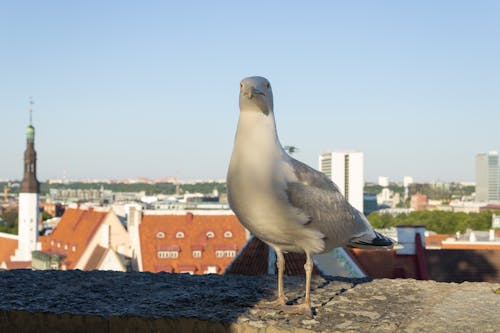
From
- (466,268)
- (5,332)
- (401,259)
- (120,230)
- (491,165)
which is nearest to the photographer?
(5,332)

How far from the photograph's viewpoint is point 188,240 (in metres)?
31.6

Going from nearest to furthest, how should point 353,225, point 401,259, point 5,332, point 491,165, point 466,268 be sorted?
point 5,332 → point 353,225 → point 466,268 → point 401,259 → point 491,165

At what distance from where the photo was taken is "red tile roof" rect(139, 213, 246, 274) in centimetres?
3000

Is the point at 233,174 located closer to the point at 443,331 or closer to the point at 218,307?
the point at 218,307

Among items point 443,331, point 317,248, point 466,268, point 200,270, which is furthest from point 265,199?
point 200,270

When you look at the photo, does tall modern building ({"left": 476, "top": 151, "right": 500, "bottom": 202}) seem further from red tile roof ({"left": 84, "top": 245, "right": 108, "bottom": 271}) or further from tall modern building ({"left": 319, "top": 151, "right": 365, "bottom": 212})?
red tile roof ({"left": 84, "top": 245, "right": 108, "bottom": 271})

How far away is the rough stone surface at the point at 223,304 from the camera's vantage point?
312cm

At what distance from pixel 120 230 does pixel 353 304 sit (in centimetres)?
3666

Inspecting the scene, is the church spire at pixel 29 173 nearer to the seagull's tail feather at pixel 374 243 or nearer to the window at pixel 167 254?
the window at pixel 167 254

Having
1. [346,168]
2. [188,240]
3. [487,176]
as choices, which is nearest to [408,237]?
[188,240]

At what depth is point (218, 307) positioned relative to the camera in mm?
3408

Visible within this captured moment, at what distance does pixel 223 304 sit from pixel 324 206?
74 cm

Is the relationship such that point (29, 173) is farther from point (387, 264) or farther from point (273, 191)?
point (273, 191)

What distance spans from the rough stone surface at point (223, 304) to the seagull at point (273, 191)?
25cm
